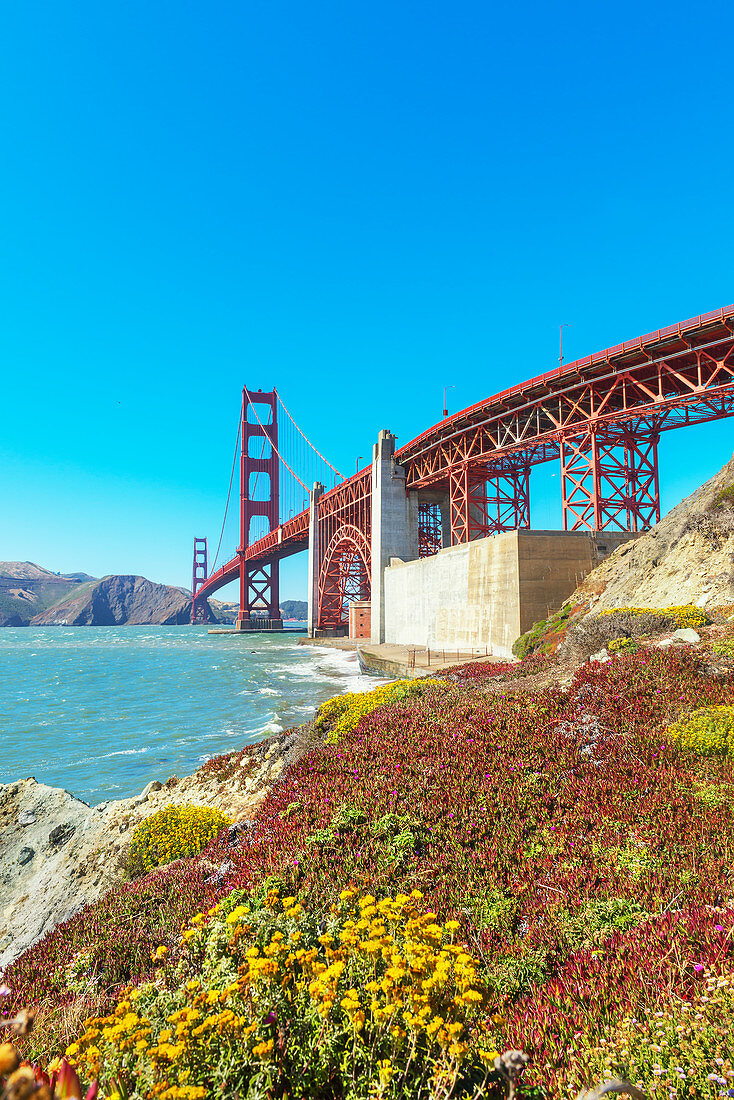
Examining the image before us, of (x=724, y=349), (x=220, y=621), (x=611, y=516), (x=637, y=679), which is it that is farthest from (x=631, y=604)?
(x=220, y=621)

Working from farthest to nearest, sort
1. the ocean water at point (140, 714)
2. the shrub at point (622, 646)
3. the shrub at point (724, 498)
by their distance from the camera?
the shrub at point (724, 498) → the ocean water at point (140, 714) → the shrub at point (622, 646)

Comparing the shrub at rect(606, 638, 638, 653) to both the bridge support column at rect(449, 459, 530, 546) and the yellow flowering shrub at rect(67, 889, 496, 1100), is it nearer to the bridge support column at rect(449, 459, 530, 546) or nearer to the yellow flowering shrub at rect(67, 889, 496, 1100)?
the yellow flowering shrub at rect(67, 889, 496, 1100)

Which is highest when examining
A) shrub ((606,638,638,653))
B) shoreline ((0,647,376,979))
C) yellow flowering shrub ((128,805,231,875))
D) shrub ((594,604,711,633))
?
shrub ((594,604,711,633))

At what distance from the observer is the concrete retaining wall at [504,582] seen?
65.6 ft

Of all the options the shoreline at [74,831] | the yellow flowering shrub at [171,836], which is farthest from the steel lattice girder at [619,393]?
the yellow flowering shrub at [171,836]

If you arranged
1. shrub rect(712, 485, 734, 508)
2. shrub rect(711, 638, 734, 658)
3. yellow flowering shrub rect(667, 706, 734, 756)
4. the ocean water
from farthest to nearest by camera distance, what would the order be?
shrub rect(712, 485, 734, 508) < the ocean water < shrub rect(711, 638, 734, 658) < yellow flowering shrub rect(667, 706, 734, 756)

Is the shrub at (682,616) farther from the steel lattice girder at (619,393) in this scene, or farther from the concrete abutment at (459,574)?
the steel lattice girder at (619,393)

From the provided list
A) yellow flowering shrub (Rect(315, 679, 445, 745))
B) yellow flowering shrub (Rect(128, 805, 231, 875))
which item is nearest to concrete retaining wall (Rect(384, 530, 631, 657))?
yellow flowering shrub (Rect(315, 679, 445, 745))

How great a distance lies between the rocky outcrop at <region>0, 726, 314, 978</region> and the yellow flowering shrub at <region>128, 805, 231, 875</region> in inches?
8.6

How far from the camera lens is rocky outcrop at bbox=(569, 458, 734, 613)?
13.1 metres

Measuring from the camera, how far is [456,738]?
5.90 metres

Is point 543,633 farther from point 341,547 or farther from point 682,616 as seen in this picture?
point 341,547

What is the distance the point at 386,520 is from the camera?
127 feet

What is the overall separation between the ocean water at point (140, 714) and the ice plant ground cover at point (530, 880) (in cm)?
651
